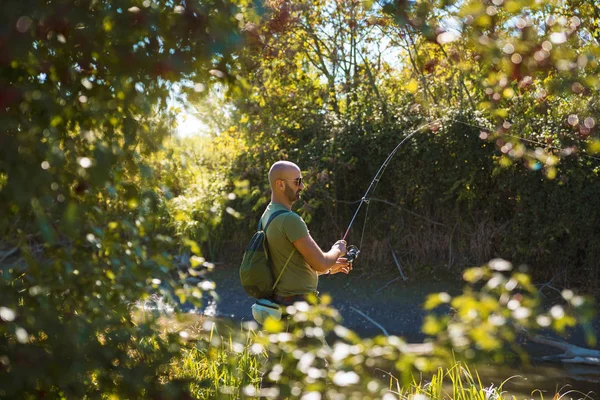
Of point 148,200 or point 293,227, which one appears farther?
point 293,227

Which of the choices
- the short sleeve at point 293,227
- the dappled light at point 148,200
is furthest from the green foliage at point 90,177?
the short sleeve at point 293,227

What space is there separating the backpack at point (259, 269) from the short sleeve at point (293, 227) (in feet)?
0.31

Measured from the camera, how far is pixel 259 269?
16.3ft

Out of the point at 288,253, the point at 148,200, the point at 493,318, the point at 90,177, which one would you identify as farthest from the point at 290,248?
the point at 493,318

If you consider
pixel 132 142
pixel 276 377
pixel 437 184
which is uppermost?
pixel 437 184

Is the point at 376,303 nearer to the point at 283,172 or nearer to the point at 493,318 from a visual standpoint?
the point at 283,172

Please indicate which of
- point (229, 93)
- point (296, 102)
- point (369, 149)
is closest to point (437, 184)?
point (369, 149)

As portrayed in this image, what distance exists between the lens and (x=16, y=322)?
2061 mm

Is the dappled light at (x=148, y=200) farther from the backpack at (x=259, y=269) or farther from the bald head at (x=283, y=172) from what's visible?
the backpack at (x=259, y=269)

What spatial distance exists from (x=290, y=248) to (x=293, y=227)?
0.55 feet

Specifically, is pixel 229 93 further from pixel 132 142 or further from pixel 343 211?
pixel 343 211

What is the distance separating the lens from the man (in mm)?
4875

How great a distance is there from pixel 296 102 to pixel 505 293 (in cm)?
1200

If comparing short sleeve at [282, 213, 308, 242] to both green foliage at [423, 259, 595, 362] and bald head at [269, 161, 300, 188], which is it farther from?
green foliage at [423, 259, 595, 362]
